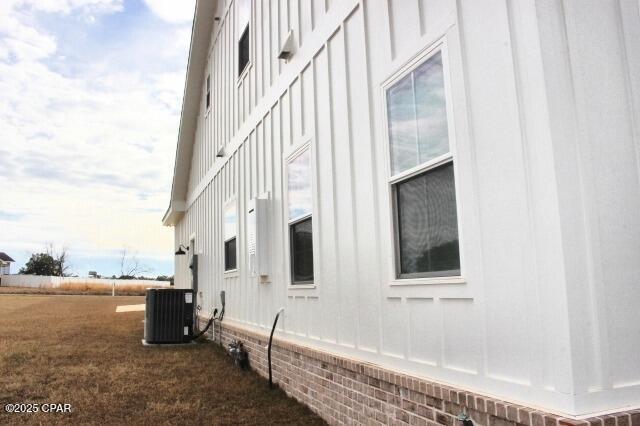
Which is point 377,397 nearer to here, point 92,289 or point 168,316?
point 168,316

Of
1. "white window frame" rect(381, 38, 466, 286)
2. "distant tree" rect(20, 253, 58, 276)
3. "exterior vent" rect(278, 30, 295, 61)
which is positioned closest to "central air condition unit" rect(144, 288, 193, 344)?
"exterior vent" rect(278, 30, 295, 61)

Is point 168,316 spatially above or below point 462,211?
below

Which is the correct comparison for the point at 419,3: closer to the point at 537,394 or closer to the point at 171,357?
the point at 537,394

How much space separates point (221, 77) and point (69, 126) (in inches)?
764

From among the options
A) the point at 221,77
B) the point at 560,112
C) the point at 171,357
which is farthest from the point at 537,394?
the point at 221,77

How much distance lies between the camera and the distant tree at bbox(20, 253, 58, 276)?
60.9 m

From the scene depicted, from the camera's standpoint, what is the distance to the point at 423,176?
355cm

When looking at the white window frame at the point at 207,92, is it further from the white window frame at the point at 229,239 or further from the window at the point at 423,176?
the window at the point at 423,176

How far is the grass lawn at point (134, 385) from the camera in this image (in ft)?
16.6

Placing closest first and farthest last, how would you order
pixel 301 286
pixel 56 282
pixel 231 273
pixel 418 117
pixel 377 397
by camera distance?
pixel 418 117, pixel 377 397, pixel 301 286, pixel 231 273, pixel 56 282

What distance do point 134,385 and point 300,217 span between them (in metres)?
3.03

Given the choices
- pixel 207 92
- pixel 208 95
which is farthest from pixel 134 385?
pixel 207 92

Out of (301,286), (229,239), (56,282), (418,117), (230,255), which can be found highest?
(418,117)

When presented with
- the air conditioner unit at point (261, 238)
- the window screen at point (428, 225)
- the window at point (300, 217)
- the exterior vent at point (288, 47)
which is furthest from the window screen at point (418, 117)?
the air conditioner unit at point (261, 238)
